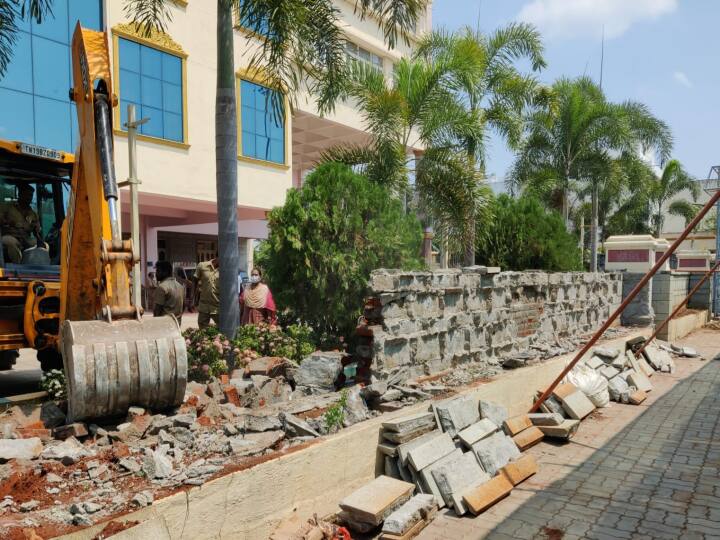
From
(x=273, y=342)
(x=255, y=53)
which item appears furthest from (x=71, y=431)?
(x=255, y=53)

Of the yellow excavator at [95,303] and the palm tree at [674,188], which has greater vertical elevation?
the palm tree at [674,188]

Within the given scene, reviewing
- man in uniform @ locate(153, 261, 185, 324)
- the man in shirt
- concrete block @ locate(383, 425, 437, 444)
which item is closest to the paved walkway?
concrete block @ locate(383, 425, 437, 444)

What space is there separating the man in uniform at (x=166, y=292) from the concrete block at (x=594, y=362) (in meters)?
6.17

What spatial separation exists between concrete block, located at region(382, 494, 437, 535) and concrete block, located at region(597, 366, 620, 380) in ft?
16.3

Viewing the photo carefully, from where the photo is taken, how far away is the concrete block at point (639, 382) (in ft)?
27.0

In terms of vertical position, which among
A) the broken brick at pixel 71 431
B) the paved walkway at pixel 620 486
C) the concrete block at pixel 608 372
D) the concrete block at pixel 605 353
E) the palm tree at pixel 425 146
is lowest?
the paved walkway at pixel 620 486

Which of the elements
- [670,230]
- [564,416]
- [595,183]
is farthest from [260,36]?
[670,230]

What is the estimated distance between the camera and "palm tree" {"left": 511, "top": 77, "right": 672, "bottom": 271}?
17.6m

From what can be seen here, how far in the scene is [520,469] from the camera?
4965 millimetres

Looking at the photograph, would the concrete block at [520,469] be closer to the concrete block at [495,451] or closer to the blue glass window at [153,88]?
the concrete block at [495,451]

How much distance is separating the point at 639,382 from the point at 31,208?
903cm

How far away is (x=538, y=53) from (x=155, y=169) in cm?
1061

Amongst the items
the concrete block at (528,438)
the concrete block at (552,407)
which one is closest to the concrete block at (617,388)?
the concrete block at (552,407)

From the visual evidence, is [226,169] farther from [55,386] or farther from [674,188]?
[674,188]
